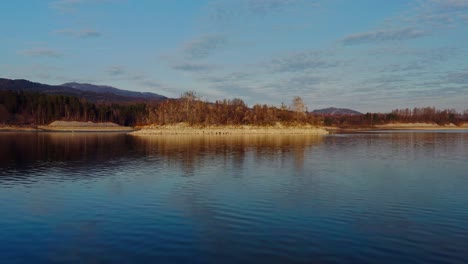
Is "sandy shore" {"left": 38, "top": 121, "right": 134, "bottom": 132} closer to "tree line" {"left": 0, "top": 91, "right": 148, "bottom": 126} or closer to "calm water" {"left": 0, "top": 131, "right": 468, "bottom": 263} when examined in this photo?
"tree line" {"left": 0, "top": 91, "right": 148, "bottom": 126}

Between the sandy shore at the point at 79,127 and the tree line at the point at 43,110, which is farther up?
the tree line at the point at 43,110

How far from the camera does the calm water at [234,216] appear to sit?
1164cm

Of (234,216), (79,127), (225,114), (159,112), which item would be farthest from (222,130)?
(234,216)

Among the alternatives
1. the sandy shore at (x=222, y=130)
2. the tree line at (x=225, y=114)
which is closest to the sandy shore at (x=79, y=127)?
the tree line at (x=225, y=114)

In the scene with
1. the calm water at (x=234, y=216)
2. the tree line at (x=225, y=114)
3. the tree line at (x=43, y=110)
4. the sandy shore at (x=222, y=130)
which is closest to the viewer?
the calm water at (x=234, y=216)

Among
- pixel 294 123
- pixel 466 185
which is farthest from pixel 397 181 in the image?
pixel 294 123

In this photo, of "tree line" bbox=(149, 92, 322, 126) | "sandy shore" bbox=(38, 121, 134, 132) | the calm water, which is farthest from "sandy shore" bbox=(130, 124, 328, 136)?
the calm water

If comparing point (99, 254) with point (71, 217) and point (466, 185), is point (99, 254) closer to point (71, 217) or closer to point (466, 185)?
point (71, 217)

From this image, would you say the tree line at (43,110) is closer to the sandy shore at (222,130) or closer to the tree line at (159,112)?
the tree line at (159,112)

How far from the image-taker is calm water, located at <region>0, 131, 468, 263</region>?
1164 centimetres

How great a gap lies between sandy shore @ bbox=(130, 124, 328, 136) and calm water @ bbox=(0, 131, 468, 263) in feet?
266

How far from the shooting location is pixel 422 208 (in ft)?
56.4

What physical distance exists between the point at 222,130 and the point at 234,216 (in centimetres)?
9864

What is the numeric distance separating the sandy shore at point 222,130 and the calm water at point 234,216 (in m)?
80.9
